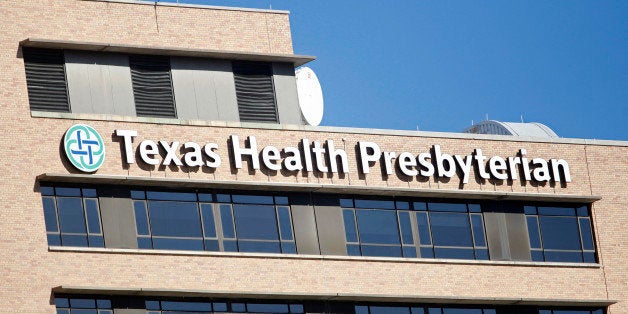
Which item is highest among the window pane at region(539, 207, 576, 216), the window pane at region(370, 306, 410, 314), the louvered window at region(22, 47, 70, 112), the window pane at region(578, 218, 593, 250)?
the louvered window at region(22, 47, 70, 112)

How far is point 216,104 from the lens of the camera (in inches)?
2648

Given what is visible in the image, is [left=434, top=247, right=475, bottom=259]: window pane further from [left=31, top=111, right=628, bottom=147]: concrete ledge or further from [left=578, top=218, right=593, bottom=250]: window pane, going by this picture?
[left=578, top=218, right=593, bottom=250]: window pane

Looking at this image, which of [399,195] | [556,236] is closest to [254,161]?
[399,195]

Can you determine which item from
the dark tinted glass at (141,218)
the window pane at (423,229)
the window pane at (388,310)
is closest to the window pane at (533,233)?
the window pane at (423,229)

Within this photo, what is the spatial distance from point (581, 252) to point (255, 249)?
1368 centimetres

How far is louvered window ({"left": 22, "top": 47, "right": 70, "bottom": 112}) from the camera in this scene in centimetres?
6406

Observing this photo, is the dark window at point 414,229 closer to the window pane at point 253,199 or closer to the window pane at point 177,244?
the window pane at point 253,199

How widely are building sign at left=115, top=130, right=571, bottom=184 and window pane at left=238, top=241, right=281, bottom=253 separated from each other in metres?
2.61

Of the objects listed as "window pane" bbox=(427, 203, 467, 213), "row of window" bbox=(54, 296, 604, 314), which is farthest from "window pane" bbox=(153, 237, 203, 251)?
"window pane" bbox=(427, 203, 467, 213)

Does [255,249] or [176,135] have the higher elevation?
[176,135]

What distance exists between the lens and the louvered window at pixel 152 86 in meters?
66.1

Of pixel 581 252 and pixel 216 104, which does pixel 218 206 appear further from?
pixel 581 252

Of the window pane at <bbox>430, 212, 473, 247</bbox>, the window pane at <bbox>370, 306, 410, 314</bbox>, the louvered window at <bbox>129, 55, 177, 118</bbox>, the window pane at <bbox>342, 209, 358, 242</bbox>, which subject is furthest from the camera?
the window pane at <bbox>430, 212, 473, 247</bbox>

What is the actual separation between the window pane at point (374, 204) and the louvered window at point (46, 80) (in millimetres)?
11230
